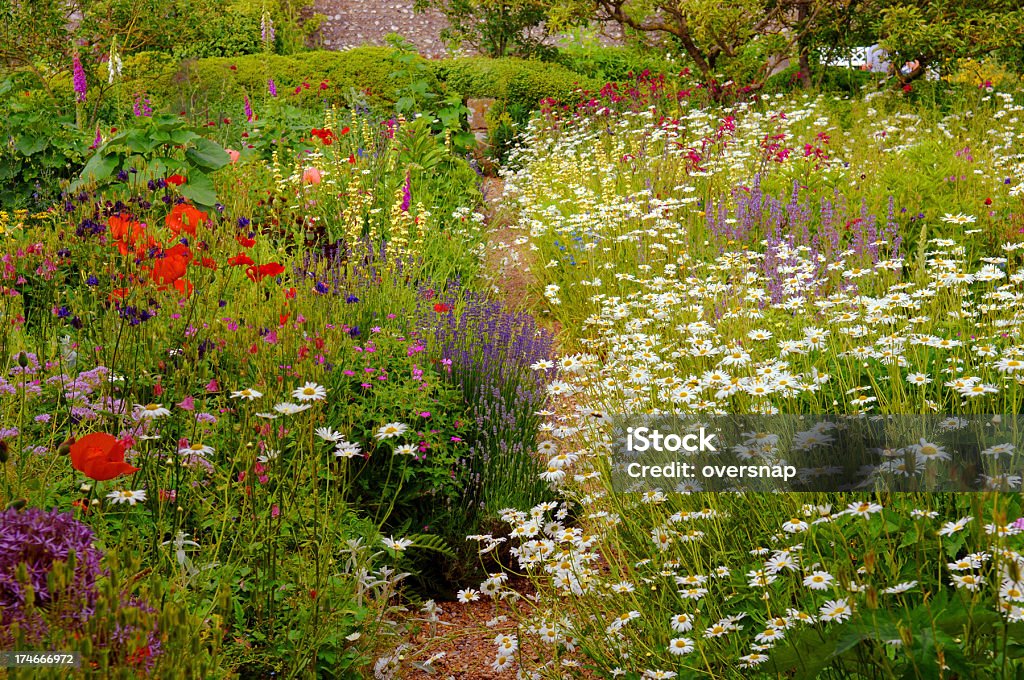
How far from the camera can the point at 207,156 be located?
5191mm

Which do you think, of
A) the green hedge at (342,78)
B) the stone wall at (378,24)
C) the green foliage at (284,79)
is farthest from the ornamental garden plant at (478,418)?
the stone wall at (378,24)

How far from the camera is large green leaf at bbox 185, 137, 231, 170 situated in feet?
17.0

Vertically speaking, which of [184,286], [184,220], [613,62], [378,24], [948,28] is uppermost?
[378,24]

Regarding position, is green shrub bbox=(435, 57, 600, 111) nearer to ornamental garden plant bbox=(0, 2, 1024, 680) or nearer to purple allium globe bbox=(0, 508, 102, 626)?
ornamental garden plant bbox=(0, 2, 1024, 680)

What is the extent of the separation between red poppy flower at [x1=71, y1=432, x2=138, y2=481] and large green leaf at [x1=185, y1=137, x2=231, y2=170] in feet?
12.2

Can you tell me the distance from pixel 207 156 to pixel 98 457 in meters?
3.79

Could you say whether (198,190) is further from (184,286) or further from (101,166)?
(184,286)

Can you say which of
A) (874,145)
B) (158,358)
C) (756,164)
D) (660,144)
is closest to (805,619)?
(158,358)

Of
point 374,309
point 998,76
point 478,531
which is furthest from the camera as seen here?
point 998,76

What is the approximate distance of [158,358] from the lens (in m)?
3.04

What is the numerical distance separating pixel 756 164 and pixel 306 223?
3.67m

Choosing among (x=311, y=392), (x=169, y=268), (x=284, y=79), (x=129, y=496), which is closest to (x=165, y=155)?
(x=169, y=268)

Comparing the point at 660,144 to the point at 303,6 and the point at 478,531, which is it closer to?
the point at 478,531

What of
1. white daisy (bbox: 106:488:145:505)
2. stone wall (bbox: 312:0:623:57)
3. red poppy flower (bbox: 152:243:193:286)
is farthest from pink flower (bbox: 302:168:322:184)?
stone wall (bbox: 312:0:623:57)
